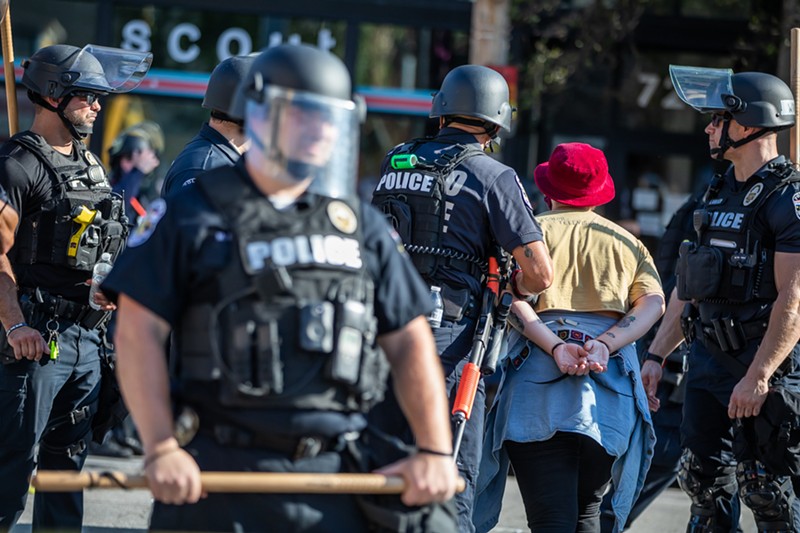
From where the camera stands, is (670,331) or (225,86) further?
(670,331)

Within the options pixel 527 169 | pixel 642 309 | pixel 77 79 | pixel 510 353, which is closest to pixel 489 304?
pixel 510 353

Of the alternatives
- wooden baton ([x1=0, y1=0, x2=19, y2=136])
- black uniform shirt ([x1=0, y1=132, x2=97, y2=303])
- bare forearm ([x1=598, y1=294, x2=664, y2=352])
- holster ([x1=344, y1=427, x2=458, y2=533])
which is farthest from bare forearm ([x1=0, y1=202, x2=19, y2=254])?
bare forearm ([x1=598, y1=294, x2=664, y2=352])

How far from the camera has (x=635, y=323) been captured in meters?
4.86

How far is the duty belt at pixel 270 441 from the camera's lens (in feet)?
9.70

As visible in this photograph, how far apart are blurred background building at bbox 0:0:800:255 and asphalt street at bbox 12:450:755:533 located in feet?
14.0

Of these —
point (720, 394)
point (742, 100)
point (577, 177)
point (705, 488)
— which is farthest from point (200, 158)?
point (705, 488)

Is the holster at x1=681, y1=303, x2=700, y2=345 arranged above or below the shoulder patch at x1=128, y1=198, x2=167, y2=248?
below

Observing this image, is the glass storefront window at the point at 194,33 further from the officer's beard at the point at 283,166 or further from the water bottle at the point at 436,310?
the officer's beard at the point at 283,166

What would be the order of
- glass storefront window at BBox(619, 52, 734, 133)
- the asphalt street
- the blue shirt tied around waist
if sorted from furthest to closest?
1. glass storefront window at BBox(619, 52, 734, 133)
2. the asphalt street
3. the blue shirt tied around waist

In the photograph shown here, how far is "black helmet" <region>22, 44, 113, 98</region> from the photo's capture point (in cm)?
509

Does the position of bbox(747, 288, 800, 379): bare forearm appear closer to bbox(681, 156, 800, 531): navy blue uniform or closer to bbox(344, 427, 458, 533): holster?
bbox(681, 156, 800, 531): navy blue uniform

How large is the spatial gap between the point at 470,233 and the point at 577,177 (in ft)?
1.80

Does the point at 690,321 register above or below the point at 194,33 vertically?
below

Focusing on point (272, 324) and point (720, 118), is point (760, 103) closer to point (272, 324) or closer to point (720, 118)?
point (720, 118)
